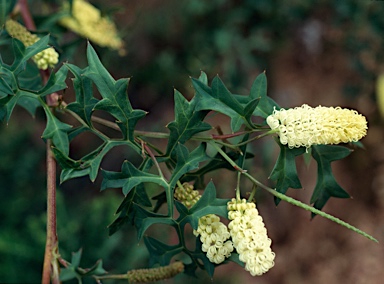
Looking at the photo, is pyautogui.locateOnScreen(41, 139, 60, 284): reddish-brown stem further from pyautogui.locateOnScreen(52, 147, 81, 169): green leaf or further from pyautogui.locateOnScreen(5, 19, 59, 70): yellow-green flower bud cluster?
pyautogui.locateOnScreen(5, 19, 59, 70): yellow-green flower bud cluster

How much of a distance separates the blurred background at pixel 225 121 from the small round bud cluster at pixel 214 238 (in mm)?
1168

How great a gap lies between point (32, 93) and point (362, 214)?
259 centimetres

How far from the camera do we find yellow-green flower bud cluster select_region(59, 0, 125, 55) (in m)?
1.84

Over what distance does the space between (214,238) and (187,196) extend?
122mm

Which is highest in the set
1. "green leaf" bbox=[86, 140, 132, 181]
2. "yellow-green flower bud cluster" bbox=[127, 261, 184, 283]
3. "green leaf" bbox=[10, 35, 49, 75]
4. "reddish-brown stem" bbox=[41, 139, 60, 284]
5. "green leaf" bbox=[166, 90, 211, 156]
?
"green leaf" bbox=[10, 35, 49, 75]

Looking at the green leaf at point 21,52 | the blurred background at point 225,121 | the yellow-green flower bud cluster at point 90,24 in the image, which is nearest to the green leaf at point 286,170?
the green leaf at point 21,52

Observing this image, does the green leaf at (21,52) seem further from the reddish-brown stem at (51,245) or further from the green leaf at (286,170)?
the green leaf at (286,170)

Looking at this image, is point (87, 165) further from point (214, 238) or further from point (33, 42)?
point (33, 42)

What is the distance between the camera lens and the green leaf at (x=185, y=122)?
44.1 inches

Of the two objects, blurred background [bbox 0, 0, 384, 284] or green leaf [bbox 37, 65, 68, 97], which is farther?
blurred background [bbox 0, 0, 384, 284]

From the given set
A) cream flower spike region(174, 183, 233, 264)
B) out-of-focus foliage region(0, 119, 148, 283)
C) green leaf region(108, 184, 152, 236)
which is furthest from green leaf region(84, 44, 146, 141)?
out-of-focus foliage region(0, 119, 148, 283)

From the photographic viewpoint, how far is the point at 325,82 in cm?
349

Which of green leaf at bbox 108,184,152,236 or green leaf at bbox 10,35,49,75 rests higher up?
green leaf at bbox 10,35,49,75

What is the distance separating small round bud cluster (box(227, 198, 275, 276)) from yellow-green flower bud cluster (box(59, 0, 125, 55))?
1015 millimetres
